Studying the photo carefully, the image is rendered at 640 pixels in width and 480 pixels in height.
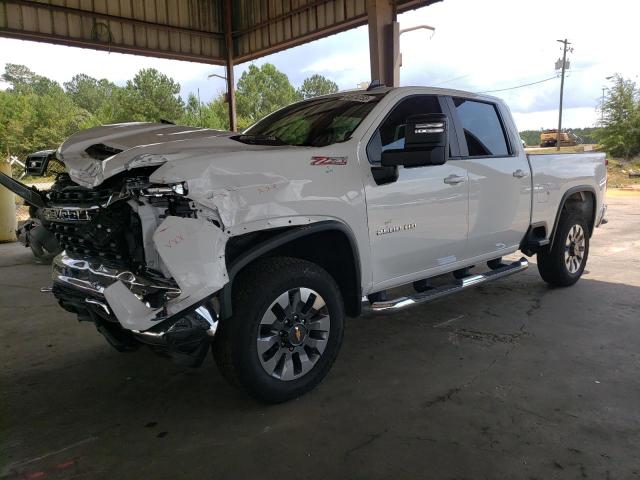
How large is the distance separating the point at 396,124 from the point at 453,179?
25.8 inches

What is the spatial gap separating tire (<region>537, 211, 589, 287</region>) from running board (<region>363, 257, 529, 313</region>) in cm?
69

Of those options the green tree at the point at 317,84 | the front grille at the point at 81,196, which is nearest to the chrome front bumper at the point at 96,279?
the front grille at the point at 81,196

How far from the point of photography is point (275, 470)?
2.53 meters

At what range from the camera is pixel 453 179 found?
4078mm

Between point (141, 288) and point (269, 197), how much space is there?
2.80ft

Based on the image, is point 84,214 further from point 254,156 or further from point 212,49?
point 212,49

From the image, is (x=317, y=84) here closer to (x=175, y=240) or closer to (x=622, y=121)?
(x=622, y=121)

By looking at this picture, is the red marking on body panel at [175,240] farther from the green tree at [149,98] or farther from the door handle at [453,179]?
the green tree at [149,98]

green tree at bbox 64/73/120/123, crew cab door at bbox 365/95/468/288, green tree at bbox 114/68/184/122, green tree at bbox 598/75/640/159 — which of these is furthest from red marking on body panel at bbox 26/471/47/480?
green tree at bbox 64/73/120/123

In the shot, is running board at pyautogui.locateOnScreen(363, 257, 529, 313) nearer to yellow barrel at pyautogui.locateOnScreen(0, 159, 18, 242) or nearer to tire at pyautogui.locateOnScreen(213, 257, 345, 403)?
tire at pyautogui.locateOnScreen(213, 257, 345, 403)

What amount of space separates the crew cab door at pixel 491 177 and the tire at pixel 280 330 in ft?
5.68

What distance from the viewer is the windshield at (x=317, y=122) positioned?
3641 millimetres

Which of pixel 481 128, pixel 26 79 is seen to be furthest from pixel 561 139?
pixel 26 79

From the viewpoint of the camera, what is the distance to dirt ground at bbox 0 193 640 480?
2568mm
